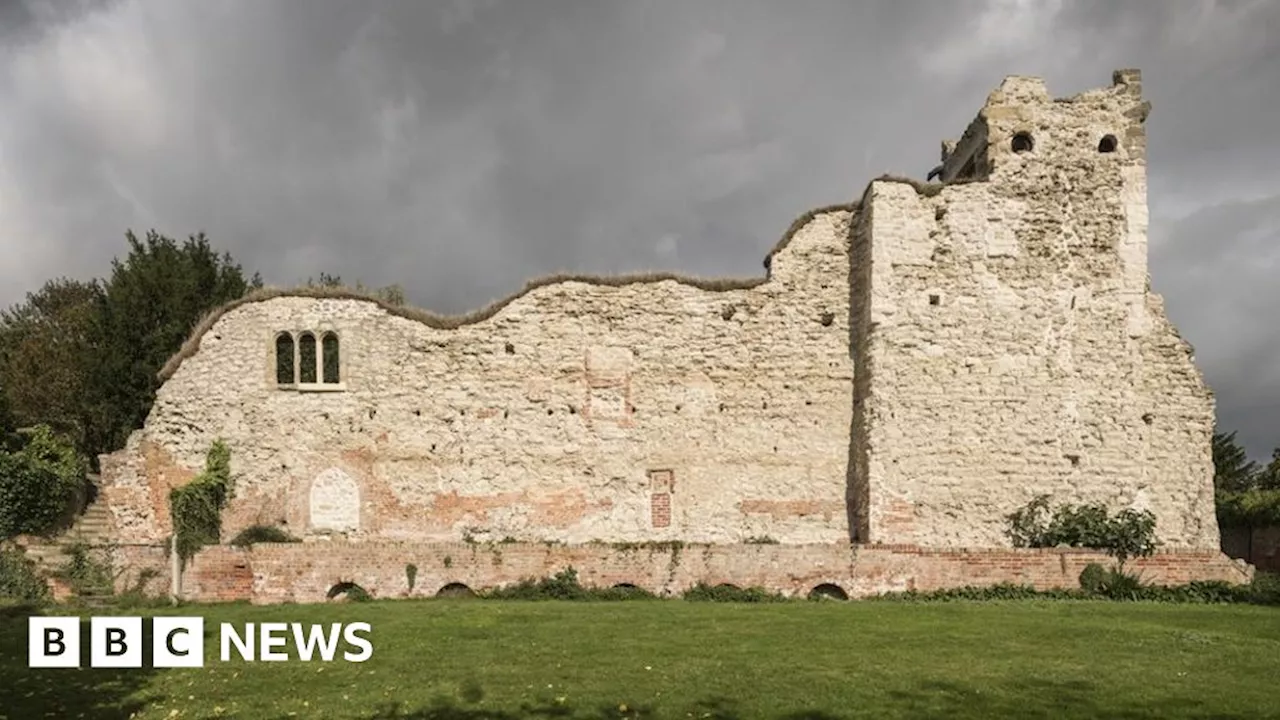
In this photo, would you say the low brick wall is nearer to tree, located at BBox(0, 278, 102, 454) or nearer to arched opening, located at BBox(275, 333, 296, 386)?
arched opening, located at BBox(275, 333, 296, 386)

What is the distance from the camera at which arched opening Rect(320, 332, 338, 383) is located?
23891 mm

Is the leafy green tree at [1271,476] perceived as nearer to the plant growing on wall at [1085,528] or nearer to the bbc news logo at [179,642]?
the plant growing on wall at [1085,528]

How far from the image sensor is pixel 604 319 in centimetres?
2389

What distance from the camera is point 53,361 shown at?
3484cm

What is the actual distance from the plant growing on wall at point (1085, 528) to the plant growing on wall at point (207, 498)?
18.9m

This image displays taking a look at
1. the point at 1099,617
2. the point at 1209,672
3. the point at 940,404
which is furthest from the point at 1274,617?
the point at 940,404

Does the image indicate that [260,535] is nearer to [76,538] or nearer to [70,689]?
[76,538]

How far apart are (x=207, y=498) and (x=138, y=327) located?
36.6 feet

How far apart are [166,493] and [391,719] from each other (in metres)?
17.2

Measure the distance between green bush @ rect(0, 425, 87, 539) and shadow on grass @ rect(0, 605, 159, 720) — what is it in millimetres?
10451

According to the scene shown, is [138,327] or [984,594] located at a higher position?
[138,327]

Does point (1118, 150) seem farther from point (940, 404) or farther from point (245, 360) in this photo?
point (245, 360)

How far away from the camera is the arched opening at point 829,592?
1830 centimetres

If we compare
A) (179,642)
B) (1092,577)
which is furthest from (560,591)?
(1092,577)
